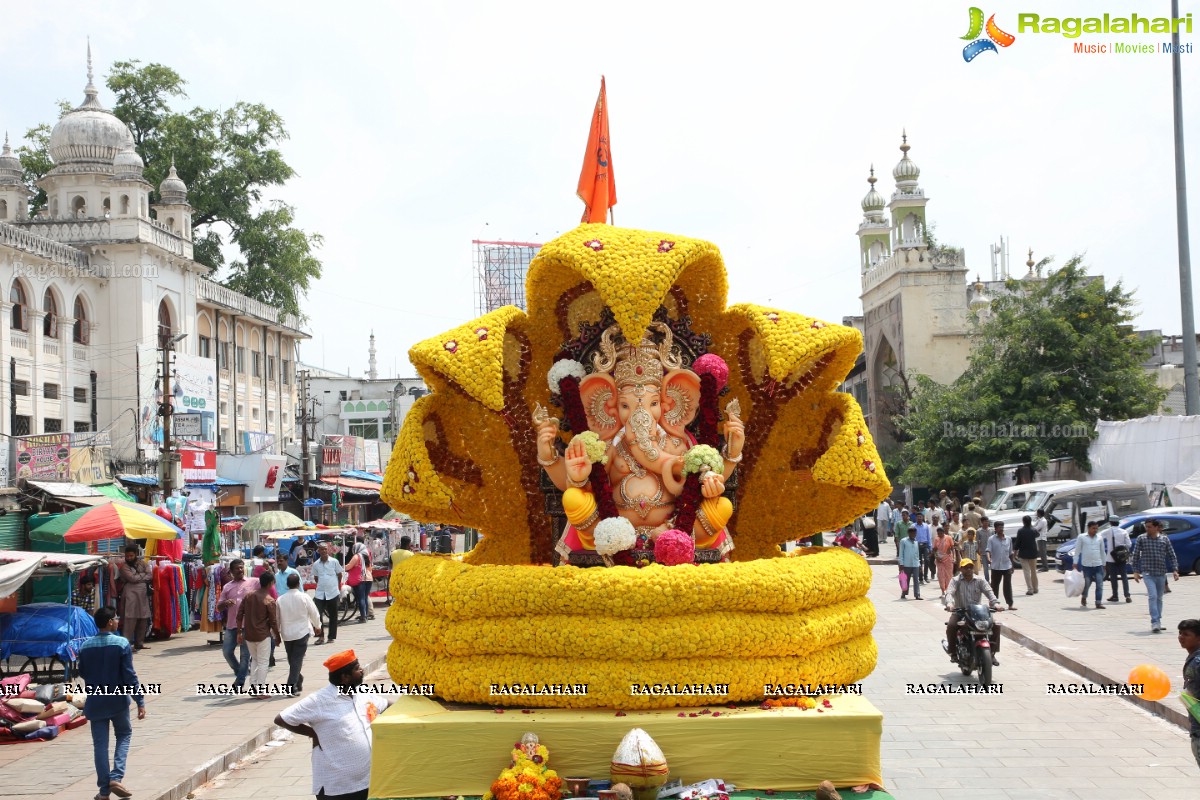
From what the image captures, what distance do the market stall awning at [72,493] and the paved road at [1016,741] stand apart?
450 inches

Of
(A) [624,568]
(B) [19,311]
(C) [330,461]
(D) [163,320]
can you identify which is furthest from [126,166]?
(A) [624,568]

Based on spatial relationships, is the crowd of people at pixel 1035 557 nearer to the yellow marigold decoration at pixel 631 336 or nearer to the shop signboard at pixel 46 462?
the yellow marigold decoration at pixel 631 336

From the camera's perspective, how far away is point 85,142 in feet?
106

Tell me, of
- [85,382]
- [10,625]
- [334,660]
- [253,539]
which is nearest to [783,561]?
[334,660]

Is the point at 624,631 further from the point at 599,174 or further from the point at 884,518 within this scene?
the point at 884,518

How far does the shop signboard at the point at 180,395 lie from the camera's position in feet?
99.5

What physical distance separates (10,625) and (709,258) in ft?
32.4

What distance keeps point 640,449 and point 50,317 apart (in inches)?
1041

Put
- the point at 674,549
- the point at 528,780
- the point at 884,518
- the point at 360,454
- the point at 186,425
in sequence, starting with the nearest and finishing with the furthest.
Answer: the point at 528,780
the point at 674,549
the point at 186,425
the point at 884,518
the point at 360,454

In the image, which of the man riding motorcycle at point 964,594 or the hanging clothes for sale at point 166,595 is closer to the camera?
the man riding motorcycle at point 964,594

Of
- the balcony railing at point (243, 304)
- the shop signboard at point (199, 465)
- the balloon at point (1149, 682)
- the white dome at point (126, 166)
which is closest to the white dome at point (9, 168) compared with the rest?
the white dome at point (126, 166)

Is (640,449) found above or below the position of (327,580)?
above

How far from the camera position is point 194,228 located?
41719 millimetres

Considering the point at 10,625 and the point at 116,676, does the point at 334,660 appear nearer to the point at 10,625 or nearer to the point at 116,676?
the point at 116,676
